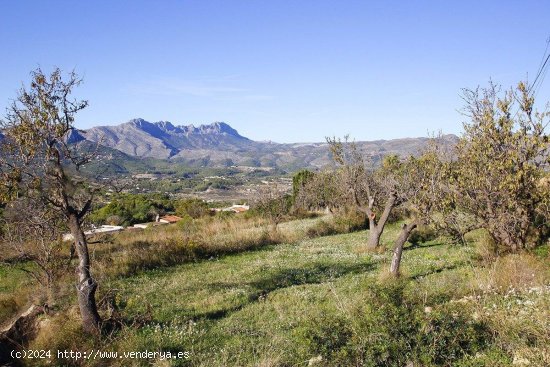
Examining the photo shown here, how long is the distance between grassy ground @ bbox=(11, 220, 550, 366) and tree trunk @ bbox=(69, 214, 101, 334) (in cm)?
33

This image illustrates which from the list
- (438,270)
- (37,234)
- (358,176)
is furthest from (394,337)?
(358,176)

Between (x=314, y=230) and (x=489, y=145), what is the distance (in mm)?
16294

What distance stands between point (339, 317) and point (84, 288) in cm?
567

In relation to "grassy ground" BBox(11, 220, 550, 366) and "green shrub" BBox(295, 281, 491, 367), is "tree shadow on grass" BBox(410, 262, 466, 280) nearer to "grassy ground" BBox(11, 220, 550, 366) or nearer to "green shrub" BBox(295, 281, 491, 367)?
"grassy ground" BBox(11, 220, 550, 366)

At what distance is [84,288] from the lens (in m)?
9.35

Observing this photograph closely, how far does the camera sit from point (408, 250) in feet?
66.3

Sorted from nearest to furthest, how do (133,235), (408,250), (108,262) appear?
(108,262) → (408,250) → (133,235)

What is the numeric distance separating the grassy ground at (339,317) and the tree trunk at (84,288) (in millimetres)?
335

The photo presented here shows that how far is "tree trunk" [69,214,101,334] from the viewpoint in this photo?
30.7 ft

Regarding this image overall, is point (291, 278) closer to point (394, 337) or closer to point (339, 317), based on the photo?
point (339, 317)

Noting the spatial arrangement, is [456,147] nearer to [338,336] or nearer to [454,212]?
[454,212]

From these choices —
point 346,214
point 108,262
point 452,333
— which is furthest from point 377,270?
point 346,214

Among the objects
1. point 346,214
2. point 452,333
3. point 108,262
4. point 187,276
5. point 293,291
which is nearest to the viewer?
point 452,333

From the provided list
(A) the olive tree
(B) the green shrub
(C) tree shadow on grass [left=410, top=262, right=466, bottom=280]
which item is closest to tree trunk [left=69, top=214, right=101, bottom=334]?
(A) the olive tree
